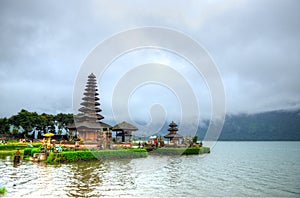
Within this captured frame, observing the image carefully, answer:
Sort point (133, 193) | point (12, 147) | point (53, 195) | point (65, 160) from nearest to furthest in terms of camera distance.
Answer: point (53, 195) → point (133, 193) → point (65, 160) → point (12, 147)

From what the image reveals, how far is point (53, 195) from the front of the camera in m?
15.5

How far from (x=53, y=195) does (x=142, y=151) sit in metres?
28.1

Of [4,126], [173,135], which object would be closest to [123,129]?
[173,135]

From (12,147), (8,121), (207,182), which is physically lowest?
(207,182)

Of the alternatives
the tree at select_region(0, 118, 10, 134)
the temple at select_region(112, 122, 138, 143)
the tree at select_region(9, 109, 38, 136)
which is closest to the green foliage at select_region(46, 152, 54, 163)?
the temple at select_region(112, 122, 138, 143)

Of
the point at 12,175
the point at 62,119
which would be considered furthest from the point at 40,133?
the point at 12,175

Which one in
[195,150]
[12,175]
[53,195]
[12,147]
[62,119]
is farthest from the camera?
[62,119]

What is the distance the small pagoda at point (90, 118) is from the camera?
5231 cm

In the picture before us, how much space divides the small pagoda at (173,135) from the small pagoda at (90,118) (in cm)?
1503

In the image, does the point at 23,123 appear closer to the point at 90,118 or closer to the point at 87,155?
the point at 90,118

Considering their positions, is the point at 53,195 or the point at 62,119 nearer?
the point at 53,195

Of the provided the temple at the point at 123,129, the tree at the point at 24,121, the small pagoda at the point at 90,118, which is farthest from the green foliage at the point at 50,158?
the tree at the point at 24,121

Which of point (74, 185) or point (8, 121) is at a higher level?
point (8, 121)

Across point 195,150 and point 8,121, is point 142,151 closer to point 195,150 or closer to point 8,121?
point 195,150
